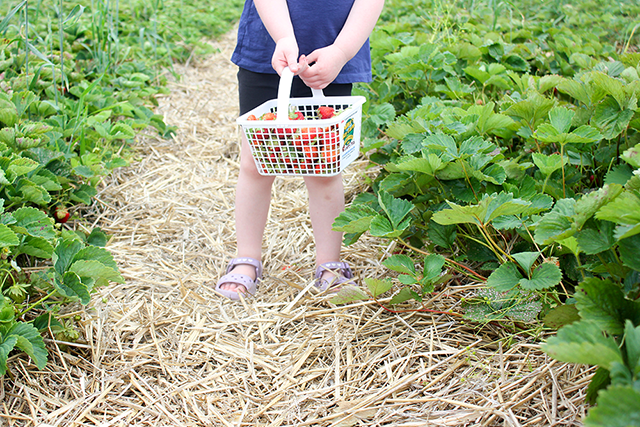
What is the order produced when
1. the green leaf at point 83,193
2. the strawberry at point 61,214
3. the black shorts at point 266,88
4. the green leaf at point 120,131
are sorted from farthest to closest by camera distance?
1. the green leaf at point 120,131
2. the green leaf at point 83,193
3. the strawberry at point 61,214
4. the black shorts at point 266,88

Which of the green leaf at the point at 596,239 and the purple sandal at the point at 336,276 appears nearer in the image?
the green leaf at the point at 596,239

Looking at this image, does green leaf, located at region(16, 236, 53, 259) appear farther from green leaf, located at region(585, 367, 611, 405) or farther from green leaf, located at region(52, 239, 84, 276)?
green leaf, located at region(585, 367, 611, 405)

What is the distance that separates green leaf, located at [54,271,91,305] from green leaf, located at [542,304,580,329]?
1.02 meters

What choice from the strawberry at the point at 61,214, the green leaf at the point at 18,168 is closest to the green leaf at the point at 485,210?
the green leaf at the point at 18,168

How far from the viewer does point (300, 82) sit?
1.40 metres

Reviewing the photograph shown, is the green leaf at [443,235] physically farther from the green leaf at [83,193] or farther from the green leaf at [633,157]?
the green leaf at [83,193]

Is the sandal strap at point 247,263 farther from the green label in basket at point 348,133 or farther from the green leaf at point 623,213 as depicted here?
the green leaf at point 623,213

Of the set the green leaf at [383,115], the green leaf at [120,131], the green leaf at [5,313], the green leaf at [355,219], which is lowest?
the green leaf at [5,313]

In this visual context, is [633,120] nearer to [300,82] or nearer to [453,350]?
[453,350]

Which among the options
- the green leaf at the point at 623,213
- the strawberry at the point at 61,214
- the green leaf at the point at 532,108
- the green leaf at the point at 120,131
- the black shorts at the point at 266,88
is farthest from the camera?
the green leaf at the point at 120,131

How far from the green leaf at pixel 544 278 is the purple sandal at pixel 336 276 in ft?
1.98

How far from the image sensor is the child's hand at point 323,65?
1.19 meters

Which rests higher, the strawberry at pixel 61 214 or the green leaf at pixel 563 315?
the green leaf at pixel 563 315

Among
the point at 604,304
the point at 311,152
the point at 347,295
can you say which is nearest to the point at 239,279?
the point at 347,295
